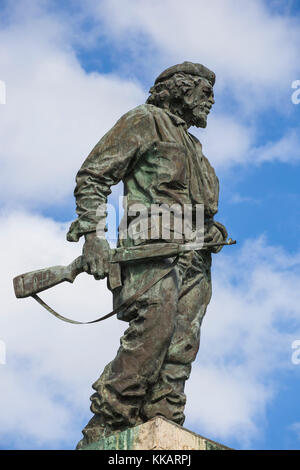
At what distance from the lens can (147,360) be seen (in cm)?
952

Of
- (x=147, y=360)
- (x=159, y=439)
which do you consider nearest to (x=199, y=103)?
(x=147, y=360)

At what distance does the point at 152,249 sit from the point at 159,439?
1705mm

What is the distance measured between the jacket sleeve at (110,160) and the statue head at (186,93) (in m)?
0.40

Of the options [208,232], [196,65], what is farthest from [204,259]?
[196,65]

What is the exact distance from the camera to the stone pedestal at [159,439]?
29.6 ft

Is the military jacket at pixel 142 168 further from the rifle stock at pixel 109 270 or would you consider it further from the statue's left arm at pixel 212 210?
the rifle stock at pixel 109 270

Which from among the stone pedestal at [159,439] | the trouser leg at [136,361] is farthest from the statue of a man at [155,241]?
the stone pedestal at [159,439]

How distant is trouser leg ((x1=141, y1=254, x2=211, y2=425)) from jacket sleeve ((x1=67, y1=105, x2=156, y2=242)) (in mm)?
1001

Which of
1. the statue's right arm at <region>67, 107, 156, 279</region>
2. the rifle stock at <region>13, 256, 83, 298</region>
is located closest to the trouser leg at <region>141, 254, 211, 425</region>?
the statue's right arm at <region>67, 107, 156, 279</region>

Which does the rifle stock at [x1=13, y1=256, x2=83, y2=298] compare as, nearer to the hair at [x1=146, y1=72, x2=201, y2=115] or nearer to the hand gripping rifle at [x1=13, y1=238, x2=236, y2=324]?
the hand gripping rifle at [x1=13, y1=238, x2=236, y2=324]
